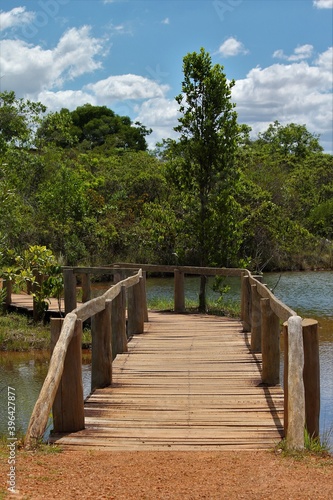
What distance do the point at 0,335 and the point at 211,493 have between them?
1186 centimetres

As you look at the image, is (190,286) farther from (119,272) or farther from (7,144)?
(119,272)

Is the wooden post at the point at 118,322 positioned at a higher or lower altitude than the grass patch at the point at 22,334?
higher

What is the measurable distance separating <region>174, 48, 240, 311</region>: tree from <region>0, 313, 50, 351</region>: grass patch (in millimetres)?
3851

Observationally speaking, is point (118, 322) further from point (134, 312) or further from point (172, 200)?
point (172, 200)

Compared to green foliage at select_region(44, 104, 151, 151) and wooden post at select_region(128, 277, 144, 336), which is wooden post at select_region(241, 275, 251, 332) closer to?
wooden post at select_region(128, 277, 144, 336)

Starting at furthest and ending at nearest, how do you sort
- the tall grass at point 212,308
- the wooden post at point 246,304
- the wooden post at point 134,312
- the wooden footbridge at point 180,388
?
the tall grass at point 212,308 → the wooden post at point 246,304 → the wooden post at point 134,312 → the wooden footbridge at point 180,388

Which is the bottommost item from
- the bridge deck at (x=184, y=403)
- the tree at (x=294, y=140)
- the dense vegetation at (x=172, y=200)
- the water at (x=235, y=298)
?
the water at (x=235, y=298)

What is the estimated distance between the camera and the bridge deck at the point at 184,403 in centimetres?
614

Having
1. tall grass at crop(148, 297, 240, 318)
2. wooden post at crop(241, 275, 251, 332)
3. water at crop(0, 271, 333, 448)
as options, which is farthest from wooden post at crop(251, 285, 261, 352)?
tall grass at crop(148, 297, 240, 318)

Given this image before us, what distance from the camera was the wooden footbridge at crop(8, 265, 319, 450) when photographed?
594 cm

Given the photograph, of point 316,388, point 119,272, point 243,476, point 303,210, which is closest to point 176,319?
point 119,272

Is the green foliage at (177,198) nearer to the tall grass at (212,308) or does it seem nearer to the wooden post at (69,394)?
the tall grass at (212,308)

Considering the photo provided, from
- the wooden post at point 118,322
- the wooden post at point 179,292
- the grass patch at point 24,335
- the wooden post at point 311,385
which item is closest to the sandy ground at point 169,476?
the wooden post at point 311,385

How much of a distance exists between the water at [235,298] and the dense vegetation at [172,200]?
1.50 metres
